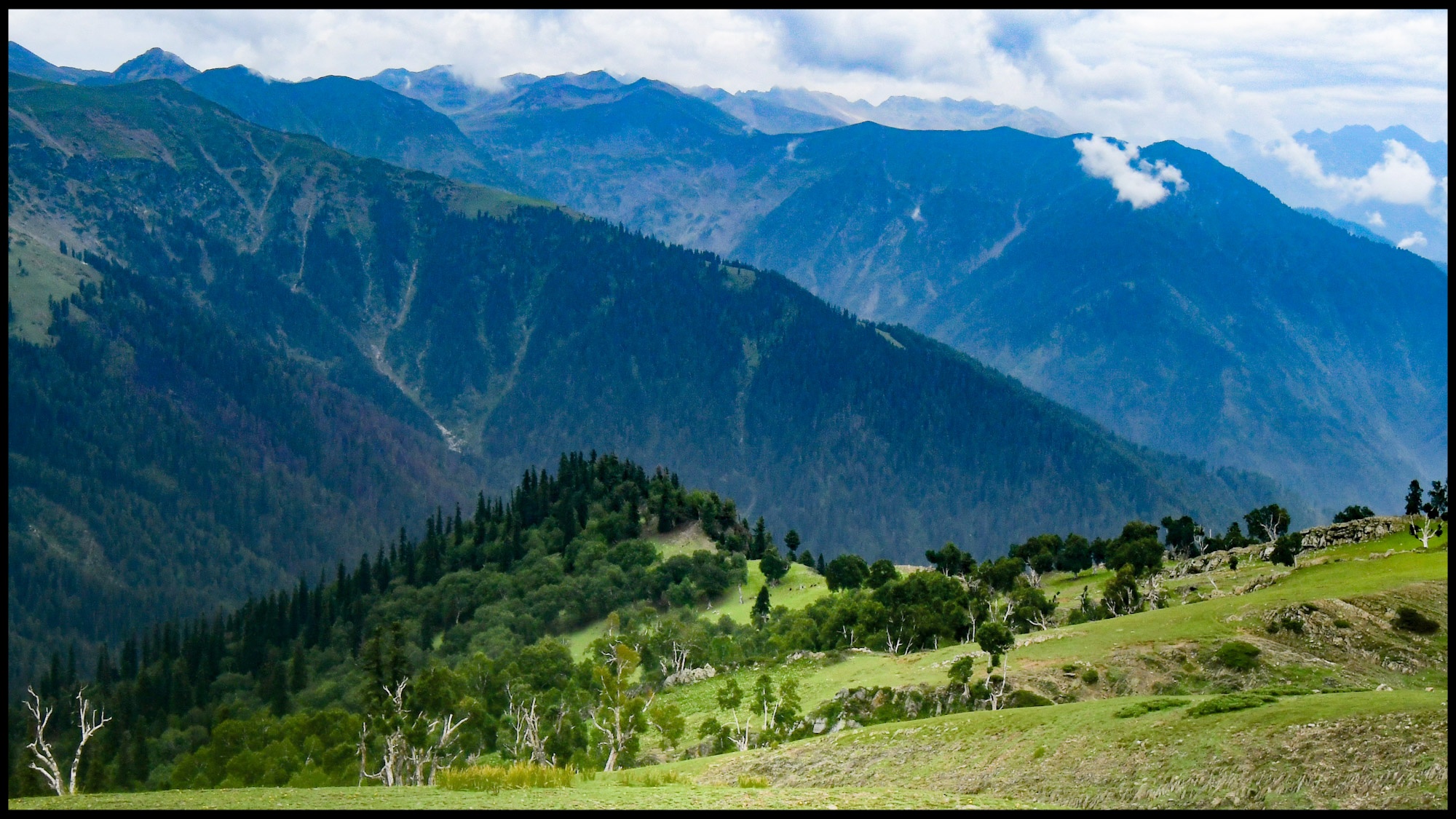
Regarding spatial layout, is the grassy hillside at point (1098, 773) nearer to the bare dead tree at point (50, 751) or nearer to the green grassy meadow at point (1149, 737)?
the green grassy meadow at point (1149, 737)

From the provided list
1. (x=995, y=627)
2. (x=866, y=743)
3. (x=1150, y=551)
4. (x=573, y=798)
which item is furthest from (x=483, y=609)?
(x=573, y=798)

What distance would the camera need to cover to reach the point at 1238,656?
264 feet

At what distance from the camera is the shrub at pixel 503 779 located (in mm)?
47781

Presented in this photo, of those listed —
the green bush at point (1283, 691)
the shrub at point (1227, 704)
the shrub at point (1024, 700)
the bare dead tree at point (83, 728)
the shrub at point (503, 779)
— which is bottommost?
the shrub at point (1024, 700)

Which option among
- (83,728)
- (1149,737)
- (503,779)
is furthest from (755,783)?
(83,728)

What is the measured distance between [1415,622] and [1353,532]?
51329 millimetres

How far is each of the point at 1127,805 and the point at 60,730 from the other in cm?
19776

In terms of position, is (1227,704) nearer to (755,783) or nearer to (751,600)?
(755,783)

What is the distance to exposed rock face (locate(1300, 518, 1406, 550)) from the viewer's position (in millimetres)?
126062

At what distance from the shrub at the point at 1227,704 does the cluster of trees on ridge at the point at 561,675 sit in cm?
2490

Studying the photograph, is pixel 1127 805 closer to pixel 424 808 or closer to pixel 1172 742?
pixel 1172 742

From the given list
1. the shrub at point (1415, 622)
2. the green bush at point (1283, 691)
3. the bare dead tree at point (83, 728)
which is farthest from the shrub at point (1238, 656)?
the bare dead tree at point (83, 728)

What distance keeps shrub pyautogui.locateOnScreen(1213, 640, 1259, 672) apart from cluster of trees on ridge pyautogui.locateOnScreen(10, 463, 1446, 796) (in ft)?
49.2

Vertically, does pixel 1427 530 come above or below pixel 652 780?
above
